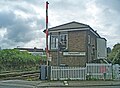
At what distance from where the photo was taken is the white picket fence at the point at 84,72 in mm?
24391

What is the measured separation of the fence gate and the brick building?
22.1 ft

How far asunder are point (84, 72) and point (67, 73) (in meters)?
1.52

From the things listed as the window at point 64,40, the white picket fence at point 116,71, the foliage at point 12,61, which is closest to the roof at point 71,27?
the window at point 64,40

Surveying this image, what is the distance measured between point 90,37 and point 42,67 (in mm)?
11707

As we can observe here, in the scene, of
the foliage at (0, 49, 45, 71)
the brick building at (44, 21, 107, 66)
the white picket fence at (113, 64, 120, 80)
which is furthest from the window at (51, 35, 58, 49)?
the foliage at (0, 49, 45, 71)

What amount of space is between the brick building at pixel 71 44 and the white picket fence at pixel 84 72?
6629 mm

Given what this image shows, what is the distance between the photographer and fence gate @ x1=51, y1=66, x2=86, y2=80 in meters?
24.3

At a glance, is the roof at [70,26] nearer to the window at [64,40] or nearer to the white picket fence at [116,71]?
the window at [64,40]

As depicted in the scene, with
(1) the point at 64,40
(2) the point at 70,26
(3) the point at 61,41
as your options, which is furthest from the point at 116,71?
(2) the point at 70,26

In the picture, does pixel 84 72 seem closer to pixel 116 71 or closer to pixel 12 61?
pixel 116 71

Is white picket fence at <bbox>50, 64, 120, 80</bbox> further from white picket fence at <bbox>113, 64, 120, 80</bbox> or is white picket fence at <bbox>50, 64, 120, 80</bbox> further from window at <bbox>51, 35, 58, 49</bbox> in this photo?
window at <bbox>51, 35, 58, 49</bbox>

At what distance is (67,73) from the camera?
80.8 ft

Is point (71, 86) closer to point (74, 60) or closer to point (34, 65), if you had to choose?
point (74, 60)

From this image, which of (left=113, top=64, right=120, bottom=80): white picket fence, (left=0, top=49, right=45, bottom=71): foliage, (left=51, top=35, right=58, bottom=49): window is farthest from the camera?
(left=0, top=49, right=45, bottom=71): foliage
